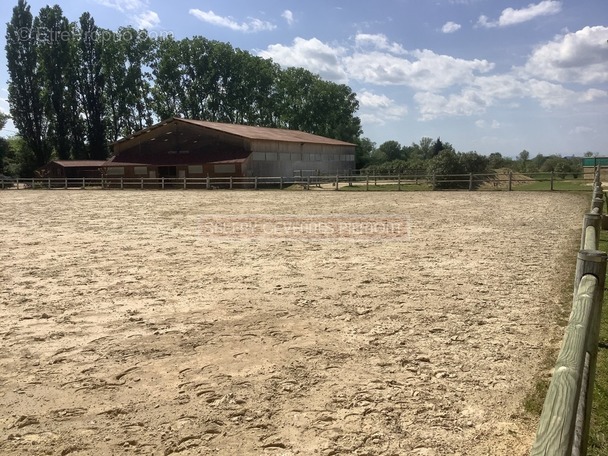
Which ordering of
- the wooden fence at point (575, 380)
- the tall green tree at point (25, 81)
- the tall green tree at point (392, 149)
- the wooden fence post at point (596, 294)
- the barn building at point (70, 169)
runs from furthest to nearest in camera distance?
the tall green tree at point (392, 149) → the tall green tree at point (25, 81) → the barn building at point (70, 169) → the wooden fence post at point (596, 294) → the wooden fence at point (575, 380)

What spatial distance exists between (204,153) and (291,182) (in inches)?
350

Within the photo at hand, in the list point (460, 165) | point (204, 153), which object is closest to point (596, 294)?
point (460, 165)

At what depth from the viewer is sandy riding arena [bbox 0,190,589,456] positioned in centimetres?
290

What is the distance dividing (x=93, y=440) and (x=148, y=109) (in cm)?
6569

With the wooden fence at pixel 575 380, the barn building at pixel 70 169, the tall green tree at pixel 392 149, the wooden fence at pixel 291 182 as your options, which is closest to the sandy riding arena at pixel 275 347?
the wooden fence at pixel 575 380

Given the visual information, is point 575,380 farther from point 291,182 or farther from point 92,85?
point 92,85

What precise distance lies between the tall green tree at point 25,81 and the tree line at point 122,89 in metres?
0.10

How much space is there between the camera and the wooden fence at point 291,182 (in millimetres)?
29953

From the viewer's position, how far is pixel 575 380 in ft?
5.33

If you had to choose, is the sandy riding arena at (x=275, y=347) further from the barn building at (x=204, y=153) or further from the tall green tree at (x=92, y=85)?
the tall green tree at (x=92, y=85)

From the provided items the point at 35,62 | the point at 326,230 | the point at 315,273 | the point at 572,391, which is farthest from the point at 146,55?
the point at 572,391

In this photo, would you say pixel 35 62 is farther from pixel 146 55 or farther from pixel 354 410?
pixel 354 410

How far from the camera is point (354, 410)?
315cm

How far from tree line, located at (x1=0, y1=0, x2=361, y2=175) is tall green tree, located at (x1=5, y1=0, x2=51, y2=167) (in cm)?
10
